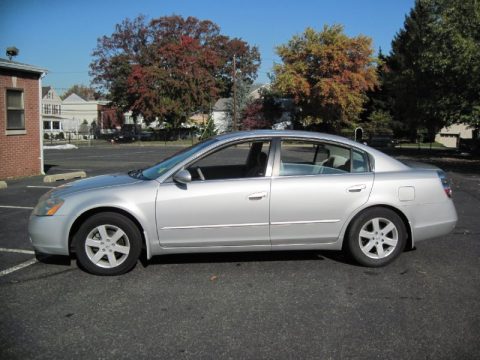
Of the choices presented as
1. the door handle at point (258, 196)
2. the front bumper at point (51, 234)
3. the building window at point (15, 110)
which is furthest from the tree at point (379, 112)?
the front bumper at point (51, 234)

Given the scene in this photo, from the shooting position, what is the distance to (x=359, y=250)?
17.3ft

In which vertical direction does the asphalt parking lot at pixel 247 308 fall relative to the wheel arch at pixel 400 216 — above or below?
below

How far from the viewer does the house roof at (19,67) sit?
13955 mm

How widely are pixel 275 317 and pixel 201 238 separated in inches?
53.7

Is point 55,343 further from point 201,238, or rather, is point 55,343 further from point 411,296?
point 411,296

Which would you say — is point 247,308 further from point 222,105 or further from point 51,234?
point 222,105

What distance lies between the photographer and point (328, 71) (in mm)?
42250

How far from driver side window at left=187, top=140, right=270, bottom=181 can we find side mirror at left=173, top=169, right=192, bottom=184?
24 centimetres

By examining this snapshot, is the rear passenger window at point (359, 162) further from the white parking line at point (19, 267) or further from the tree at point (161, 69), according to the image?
the tree at point (161, 69)

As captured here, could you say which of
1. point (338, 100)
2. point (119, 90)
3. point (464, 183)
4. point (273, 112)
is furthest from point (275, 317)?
point (119, 90)

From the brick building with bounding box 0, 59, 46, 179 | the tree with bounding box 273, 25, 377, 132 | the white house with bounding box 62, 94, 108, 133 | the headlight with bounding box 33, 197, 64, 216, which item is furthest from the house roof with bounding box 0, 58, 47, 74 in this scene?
the white house with bounding box 62, 94, 108, 133

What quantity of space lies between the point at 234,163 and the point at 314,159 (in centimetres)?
99

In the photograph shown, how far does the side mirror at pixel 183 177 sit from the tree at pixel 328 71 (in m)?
37.7

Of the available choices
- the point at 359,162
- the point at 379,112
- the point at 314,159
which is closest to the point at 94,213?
the point at 314,159
